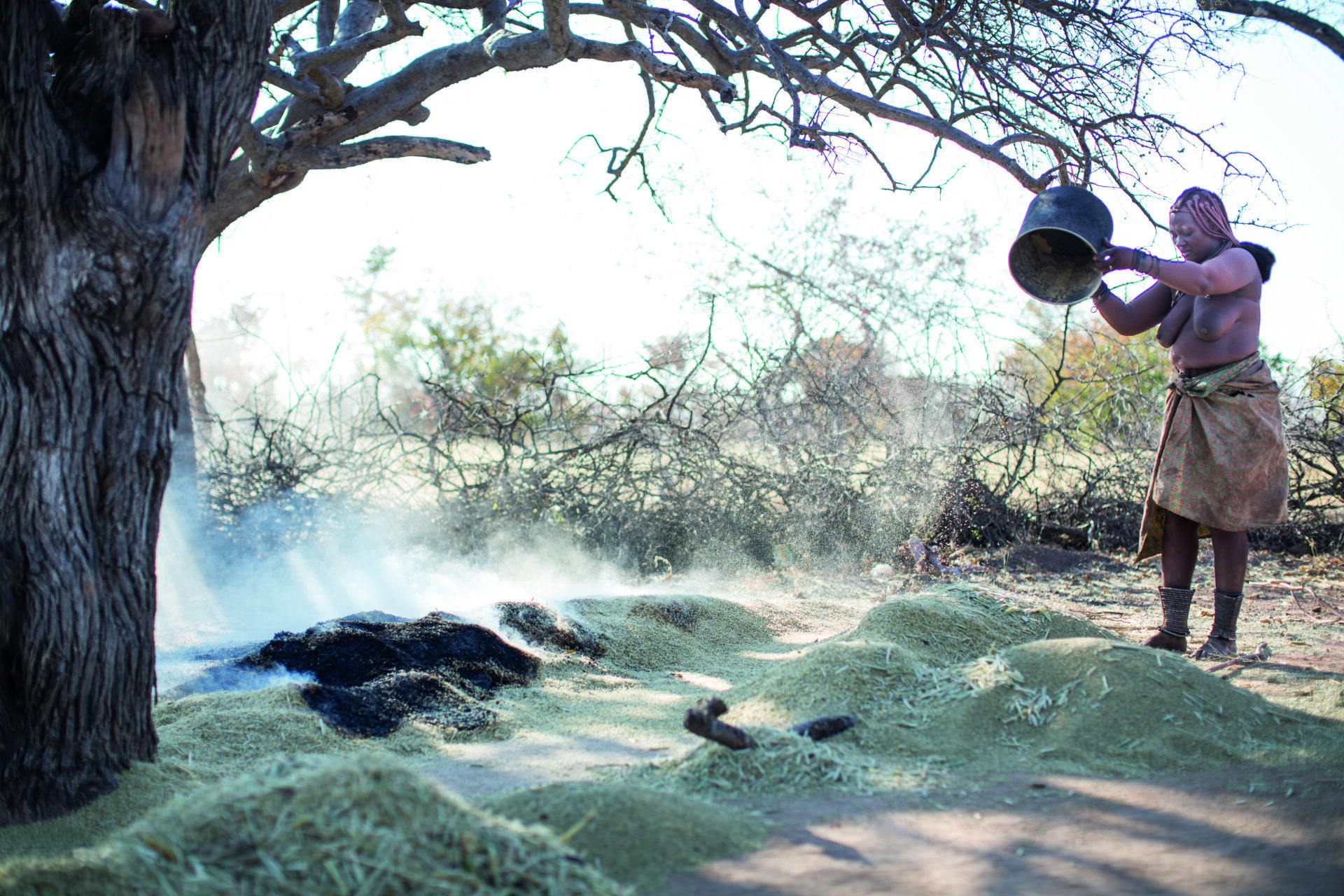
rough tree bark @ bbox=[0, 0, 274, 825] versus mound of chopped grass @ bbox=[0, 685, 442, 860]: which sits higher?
rough tree bark @ bbox=[0, 0, 274, 825]

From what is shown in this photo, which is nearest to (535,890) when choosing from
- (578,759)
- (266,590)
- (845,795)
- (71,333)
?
(845,795)

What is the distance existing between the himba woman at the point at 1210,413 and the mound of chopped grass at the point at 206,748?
3.29m

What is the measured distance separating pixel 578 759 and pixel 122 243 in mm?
1983

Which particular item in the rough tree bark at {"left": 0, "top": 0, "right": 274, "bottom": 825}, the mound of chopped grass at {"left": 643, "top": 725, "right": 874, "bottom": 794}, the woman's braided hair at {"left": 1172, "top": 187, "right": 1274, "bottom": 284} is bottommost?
the mound of chopped grass at {"left": 643, "top": 725, "right": 874, "bottom": 794}

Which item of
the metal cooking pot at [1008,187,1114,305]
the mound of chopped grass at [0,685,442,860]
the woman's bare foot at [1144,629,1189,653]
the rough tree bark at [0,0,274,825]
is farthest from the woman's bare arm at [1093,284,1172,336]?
the rough tree bark at [0,0,274,825]

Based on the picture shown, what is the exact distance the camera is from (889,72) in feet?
21.0

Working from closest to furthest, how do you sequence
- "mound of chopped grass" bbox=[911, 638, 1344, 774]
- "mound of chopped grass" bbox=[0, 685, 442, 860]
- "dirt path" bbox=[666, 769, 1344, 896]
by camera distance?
"dirt path" bbox=[666, 769, 1344, 896] → "mound of chopped grass" bbox=[0, 685, 442, 860] → "mound of chopped grass" bbox=[911, 638, 1344, 774]

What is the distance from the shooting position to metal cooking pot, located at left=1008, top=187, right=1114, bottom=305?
3.69 meters

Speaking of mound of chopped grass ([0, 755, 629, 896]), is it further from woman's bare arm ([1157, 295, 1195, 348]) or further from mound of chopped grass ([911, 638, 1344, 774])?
woman's bare arm ([1157, 295, 1195, 348])

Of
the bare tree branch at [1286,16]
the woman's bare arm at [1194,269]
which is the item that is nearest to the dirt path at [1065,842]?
the woman's bare arm at [1194,269]

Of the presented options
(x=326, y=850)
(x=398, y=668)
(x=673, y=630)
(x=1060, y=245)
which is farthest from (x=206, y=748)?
(x=1060, y=245)

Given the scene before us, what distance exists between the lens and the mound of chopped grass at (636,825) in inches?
76.9

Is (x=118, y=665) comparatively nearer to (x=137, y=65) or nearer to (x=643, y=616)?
(x=137, y=65)

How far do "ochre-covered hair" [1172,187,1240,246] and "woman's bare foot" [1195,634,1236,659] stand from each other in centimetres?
174
